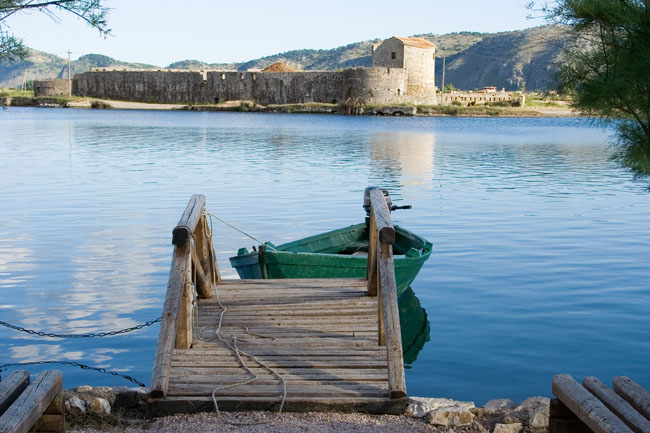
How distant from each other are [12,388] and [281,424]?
1245mm

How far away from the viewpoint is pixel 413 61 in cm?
6322

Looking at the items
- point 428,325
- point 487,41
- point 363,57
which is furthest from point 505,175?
point 363,57

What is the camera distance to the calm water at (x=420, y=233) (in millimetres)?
6848

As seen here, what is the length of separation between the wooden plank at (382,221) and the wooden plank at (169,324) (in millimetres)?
1173

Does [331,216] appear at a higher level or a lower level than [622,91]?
lower

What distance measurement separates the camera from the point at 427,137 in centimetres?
3756

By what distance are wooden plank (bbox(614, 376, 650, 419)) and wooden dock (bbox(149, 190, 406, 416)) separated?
105 cm

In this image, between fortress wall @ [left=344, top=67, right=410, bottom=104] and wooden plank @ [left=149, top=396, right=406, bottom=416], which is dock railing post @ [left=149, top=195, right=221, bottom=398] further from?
fortress wall @ [left=344, top=67, right=410, bottom=104]

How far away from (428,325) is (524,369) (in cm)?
139

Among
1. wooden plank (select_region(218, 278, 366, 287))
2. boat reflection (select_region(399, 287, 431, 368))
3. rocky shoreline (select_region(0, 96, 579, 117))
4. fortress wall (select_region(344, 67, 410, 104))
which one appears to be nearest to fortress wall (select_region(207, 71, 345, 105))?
rocky shoreline (select_region(0, 96, 579, 117))

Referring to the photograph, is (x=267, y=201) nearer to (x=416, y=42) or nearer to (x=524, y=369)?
(x=524, y=369)

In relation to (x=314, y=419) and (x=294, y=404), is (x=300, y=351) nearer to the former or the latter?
(x=294, y=404)

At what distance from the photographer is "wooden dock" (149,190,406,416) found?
4.07 m

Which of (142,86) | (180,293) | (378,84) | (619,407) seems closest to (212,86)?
(142,86)
